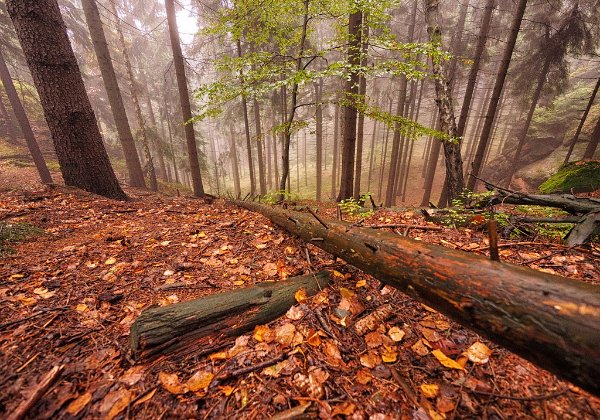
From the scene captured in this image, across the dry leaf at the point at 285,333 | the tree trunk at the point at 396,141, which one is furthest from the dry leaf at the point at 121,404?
the tree trunk at the point at 396,141

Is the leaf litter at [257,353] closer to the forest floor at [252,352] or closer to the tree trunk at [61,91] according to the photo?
the forest floor at [252,352]

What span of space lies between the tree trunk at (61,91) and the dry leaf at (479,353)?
7.05m

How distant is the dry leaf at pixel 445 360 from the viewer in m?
1.72

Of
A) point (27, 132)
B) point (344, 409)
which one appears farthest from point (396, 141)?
point (27, 132)

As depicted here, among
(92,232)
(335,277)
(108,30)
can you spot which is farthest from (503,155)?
(108,30)

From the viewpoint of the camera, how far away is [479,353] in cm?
179

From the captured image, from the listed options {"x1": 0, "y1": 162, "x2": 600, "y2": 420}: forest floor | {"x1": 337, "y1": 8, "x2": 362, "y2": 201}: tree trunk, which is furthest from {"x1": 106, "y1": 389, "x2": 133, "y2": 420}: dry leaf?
{"x1": 337, "y1": 8, "x2": 362, "y2": 201}: tree trunk

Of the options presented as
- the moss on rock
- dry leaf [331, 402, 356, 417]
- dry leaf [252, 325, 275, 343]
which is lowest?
the moss on rock

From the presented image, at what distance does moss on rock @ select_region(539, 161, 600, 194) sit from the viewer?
7609 millimetres

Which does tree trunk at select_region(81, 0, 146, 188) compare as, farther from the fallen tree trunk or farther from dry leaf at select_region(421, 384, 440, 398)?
dry leaf at select_region(421, 384, 440, 398)

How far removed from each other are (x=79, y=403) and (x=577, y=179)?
38.8 feet

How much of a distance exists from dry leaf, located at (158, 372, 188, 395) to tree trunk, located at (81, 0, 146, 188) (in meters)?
11.0

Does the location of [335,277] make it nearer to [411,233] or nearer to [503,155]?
[411,233]

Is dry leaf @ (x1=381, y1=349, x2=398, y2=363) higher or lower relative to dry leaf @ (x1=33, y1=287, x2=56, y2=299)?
lower
